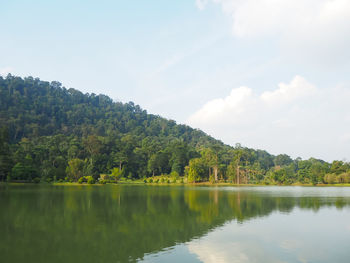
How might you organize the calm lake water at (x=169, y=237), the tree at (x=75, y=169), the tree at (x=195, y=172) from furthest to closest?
the tree at (x=195, y=172), the tree at (x=75, y=169), the calm lake water at (x=169, y=237)

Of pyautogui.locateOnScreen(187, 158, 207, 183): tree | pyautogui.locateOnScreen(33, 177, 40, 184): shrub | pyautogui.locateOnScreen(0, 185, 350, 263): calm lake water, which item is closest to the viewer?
pyautogui.locateOnScreen(0, 185, 350, 263): calm lake water

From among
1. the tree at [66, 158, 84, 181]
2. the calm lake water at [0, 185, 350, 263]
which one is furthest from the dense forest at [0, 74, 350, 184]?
the calm lake water at [0, 185, 350, 263]

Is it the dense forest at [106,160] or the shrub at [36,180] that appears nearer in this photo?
the shrub at [36,180]

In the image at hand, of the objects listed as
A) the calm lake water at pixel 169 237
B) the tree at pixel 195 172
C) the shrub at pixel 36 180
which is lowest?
the calm lake water at pixel 169 237

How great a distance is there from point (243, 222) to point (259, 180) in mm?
90030

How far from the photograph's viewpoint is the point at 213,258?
11.3 m

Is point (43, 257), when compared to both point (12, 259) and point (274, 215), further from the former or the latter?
point (274, 215)

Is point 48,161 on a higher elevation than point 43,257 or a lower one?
higher

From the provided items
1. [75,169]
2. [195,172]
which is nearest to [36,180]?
[75,169]

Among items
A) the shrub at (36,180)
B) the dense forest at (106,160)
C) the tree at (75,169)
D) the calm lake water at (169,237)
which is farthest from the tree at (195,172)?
the calm lake water at (169,237)

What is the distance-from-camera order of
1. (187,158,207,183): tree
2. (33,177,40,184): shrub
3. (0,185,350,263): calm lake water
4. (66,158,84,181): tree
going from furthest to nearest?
1. (187,158,207,183): tree
2. (66,158,84,181): tree
3. (33,177,40,184): shrub
4. (0,185,350,263): calm lake water

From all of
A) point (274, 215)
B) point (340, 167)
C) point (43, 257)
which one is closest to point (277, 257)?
point (43, 257)

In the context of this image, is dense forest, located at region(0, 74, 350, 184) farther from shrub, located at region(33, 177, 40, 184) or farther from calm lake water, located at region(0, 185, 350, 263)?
calm lake water, located at region(0, 185, 350, 263)

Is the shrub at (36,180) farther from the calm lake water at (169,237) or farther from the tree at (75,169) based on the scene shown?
the calm lake water at (169,237)
